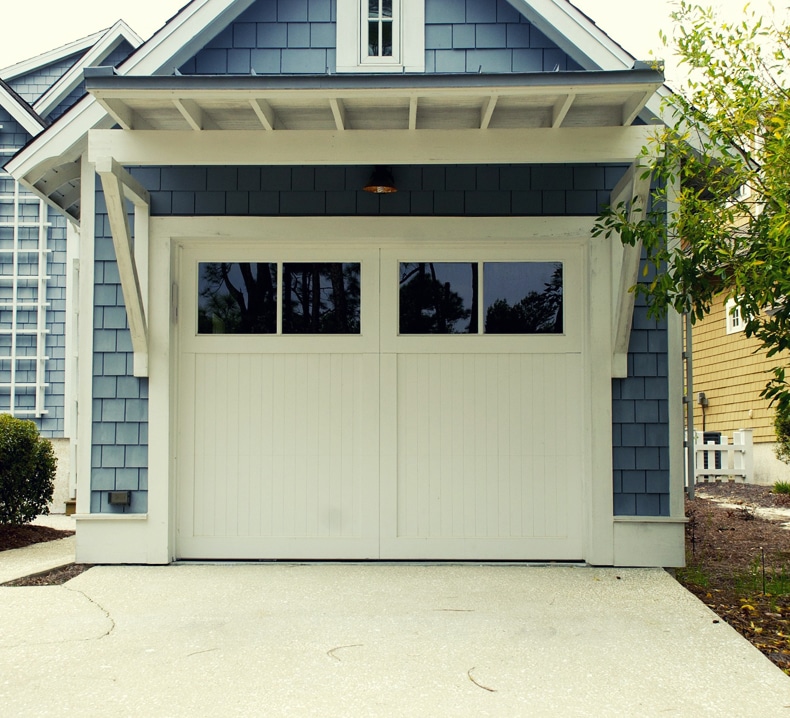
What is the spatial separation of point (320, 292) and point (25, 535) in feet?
12.3

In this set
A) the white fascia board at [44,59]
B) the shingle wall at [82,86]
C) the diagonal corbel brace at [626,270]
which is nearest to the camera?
the diagonal corbel brace at [626,270]

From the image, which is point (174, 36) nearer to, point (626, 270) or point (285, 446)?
point (285, 446)

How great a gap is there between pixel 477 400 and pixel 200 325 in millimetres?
2176

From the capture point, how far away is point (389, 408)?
655 cm

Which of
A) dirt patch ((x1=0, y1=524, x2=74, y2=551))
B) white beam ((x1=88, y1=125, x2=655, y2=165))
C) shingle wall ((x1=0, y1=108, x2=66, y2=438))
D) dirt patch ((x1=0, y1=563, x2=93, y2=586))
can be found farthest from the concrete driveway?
shingle wall ((x1=0, y1=108, x2=66, y2=438))

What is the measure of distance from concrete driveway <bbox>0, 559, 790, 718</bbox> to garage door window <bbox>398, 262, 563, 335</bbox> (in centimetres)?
181

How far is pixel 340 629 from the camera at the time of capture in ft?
15.4

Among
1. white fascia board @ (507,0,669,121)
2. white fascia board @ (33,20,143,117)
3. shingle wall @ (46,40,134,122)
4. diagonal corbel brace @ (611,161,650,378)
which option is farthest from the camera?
shingle wall @ (46,40,134,122)

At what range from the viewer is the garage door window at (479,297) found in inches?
259

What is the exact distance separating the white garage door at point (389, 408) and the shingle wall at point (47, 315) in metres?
4.79

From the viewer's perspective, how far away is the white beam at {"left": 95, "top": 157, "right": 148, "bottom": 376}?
5613mm

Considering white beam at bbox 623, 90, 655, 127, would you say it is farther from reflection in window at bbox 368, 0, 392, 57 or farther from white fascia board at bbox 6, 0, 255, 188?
white fascia board at bbox 6, 0, 255, 188

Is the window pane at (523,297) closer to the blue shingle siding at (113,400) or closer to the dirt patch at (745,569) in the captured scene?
the dirt patch at (745,569)

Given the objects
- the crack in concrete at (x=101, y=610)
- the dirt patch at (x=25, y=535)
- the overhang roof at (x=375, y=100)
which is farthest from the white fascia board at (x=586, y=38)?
the dirt patch at (x=25, y=535)
